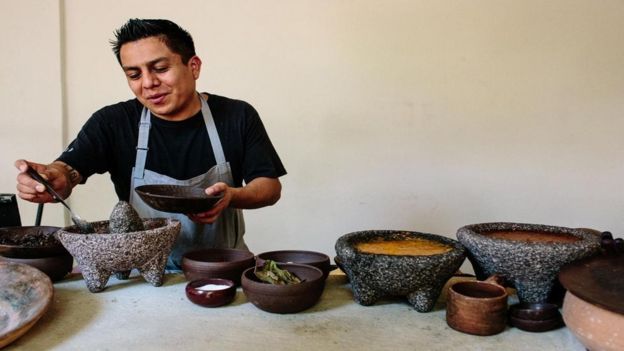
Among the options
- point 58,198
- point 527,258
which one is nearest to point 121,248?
point 58,198

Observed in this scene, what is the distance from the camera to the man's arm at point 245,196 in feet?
6.49

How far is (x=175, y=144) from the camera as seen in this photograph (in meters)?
2.44

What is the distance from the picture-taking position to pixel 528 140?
11.7 feet

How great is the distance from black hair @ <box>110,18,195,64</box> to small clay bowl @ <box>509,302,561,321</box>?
1715 millimetres

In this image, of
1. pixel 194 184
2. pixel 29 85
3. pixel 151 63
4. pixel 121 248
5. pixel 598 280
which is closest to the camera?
pixel 598 280

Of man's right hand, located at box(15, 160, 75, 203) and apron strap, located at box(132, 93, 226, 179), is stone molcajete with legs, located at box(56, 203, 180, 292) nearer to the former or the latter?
man's right hand, located at box(15, 160, 75, 203)

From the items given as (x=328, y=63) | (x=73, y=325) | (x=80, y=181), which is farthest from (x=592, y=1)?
(x=73, y=325)

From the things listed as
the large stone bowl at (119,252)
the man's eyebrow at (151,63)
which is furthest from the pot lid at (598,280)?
the man's eyebrow at (151,63)

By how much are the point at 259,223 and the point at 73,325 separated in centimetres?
225

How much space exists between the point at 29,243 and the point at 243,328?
92 cm

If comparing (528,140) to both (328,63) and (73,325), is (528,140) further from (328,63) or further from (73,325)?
(73,325)

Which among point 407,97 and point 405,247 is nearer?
point 405,247

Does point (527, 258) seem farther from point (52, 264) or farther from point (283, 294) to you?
point (52, 264)

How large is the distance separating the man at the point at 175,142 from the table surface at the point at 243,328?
0.66 m
